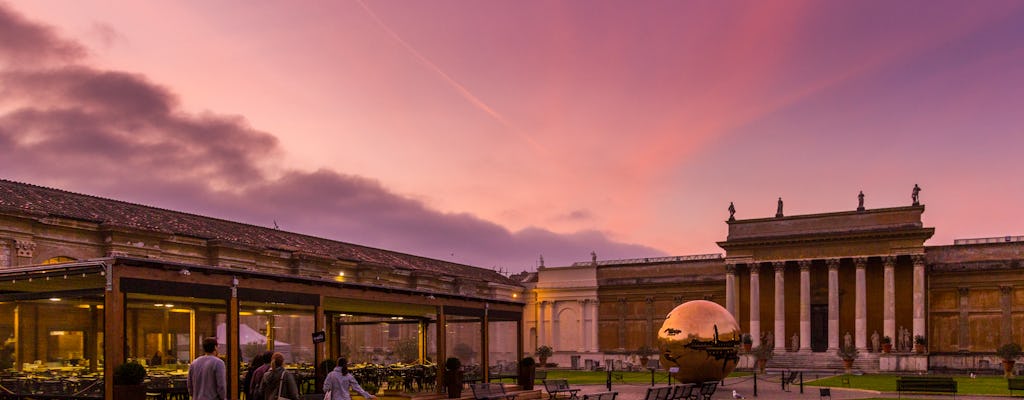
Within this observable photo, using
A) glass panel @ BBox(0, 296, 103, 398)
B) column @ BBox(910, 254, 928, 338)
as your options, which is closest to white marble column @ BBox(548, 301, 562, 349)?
column @ BBox(910, 254, 928, 338)

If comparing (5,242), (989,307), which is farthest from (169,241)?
(989,307)

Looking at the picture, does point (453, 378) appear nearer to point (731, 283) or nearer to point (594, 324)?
point (731, 283)

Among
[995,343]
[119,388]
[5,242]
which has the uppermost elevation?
[5,242]

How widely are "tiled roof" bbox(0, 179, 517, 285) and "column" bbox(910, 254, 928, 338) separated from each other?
3158 centimetres

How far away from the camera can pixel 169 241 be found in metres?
43.7

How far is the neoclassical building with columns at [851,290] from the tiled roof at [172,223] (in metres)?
19.0

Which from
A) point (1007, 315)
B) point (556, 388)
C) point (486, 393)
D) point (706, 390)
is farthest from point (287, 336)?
point (1007, 315)

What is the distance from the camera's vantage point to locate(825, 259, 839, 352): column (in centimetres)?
6338

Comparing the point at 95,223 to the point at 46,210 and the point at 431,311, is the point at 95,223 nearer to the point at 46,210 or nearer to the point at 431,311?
the point at 46,210

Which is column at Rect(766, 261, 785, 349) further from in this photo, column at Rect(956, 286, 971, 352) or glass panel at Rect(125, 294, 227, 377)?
glass panel at Rect(125, 294, 227, 377)

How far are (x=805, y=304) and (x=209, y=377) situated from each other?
184ft

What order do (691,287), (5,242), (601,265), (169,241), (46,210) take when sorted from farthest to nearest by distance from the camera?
1. (601,265)
2. (691,287)
3. (169,241)
4. (46,210)
5. (5,242)

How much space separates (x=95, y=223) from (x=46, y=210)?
214 centimetres

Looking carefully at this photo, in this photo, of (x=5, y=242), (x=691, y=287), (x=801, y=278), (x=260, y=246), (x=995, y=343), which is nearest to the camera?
(x=5, y=242)
